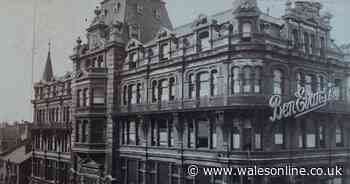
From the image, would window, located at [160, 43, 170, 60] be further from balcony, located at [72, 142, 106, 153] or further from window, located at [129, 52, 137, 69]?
balcony, located at [72, 142, 106, 153]

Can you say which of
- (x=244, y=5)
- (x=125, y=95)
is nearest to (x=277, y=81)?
(x=244, y=5)

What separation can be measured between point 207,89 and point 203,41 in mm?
1365

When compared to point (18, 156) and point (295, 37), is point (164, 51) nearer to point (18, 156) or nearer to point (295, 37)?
point (295, 37)

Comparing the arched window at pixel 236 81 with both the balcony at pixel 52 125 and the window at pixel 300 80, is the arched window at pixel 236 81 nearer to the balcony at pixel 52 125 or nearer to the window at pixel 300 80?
the window at pixel 300 80

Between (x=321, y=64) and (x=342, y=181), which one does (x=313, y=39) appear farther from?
(x=342, y=181)

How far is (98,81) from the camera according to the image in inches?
578

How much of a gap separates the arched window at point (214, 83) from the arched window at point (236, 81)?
0.60 m

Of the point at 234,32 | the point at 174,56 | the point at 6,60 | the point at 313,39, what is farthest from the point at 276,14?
the point at 6,60

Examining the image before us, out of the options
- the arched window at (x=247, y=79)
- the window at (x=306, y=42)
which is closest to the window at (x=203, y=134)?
the arched window at (x=247, y=79)

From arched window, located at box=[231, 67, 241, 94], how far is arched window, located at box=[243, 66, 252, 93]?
144mm

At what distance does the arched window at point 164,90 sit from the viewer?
1264 cm

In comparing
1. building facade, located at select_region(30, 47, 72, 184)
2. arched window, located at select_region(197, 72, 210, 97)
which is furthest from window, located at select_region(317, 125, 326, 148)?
building facade, located at select_region(30, 47, 72, 184)

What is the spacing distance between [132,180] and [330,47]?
7454mm

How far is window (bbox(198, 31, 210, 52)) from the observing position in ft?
37.3
